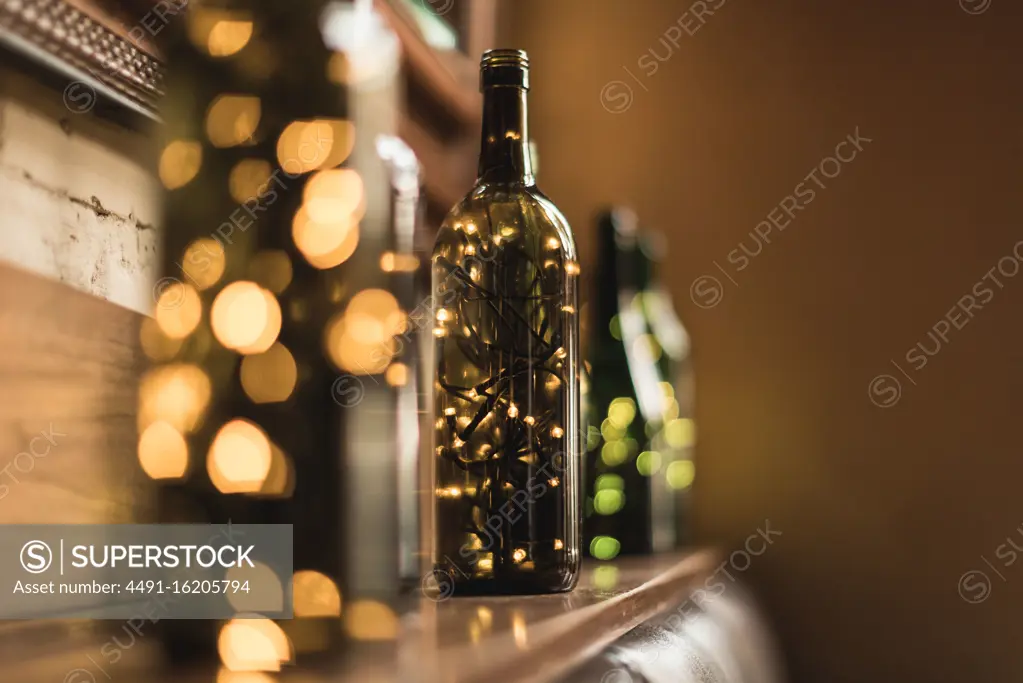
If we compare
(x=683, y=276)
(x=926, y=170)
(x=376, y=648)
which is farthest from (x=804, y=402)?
(x=376, y=648)

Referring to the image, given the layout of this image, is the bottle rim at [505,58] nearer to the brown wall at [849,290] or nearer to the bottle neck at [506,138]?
the bottle neck at [506,138]

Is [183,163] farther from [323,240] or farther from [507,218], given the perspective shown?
[507,218]

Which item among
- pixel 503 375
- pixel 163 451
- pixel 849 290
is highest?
pixel 849 290

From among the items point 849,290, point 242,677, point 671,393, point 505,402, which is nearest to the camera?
point 242,677

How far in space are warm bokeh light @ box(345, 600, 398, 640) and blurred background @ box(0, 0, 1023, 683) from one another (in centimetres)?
88

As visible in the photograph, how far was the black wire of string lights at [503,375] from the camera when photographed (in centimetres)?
68

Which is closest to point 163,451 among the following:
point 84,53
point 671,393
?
point 84,53

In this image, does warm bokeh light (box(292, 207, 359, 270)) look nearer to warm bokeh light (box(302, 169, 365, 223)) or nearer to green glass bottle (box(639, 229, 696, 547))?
warm bokeh light (box(302, 169, 365, 223))

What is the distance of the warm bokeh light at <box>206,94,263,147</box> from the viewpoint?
45 centimetres

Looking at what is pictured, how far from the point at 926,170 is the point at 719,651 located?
0.96 metres

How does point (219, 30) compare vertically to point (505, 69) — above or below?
below

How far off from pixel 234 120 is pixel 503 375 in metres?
0.30

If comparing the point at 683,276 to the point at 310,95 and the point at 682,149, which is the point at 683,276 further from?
the point at 310,95

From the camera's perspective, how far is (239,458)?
44 cm
